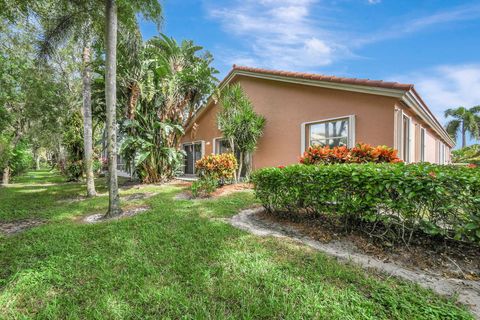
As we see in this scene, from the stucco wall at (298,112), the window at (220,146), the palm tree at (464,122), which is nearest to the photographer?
the stucco wall at (298,112)

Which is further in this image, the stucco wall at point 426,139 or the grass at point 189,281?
the stucco wall at point 426,139

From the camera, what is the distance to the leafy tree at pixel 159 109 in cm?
991

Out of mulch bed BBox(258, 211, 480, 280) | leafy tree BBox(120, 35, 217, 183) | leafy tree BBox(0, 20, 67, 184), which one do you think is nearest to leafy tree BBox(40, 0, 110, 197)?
leafy tree BBox(0, 20, 67, 184)

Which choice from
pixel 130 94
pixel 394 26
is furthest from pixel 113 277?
pixel 394 26

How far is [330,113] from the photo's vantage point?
775 centimetres

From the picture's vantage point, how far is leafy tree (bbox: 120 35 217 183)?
9.91m

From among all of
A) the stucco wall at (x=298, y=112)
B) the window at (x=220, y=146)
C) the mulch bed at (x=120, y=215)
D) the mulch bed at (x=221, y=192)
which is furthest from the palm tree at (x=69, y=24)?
the window at (x=220, y=146)

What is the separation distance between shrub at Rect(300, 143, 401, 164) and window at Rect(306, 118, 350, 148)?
4.47ft

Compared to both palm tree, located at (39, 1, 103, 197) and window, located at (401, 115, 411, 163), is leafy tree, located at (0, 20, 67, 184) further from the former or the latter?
window, located at (401, 115, 411, 163)

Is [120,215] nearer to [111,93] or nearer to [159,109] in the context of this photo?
[111,93]

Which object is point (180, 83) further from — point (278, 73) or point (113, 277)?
point (113, 277)

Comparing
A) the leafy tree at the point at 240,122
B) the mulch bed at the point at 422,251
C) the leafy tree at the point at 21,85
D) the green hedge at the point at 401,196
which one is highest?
the leafy tree at the point at 21,85

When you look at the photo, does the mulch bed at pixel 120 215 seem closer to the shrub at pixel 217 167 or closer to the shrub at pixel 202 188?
the shrub at pixel 202 188

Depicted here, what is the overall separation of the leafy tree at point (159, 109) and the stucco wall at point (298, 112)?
107 inches
